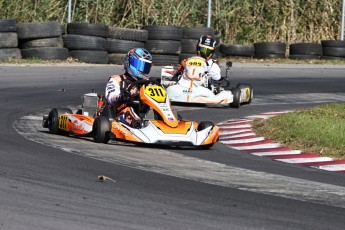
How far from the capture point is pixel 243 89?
642 inches

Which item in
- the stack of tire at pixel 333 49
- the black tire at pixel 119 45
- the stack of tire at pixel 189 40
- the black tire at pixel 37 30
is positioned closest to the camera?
the black tire at pixel 37 30

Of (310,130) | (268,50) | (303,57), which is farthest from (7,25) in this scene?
(310,130)

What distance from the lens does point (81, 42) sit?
21922 mm

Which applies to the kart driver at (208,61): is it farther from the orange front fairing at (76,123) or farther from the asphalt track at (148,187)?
the orange front fairing at (76,123)

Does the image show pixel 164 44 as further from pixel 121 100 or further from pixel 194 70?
pixel 121 100

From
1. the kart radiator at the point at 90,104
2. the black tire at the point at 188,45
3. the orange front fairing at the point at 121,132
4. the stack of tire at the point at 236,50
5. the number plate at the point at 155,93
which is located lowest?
the stack of tire at the point at 236,50

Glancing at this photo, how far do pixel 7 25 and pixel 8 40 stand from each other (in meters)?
0.31

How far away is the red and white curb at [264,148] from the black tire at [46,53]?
8.71 meters

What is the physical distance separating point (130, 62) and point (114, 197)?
170 inches

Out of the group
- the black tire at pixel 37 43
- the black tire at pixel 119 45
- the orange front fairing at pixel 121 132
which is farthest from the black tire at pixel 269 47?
the orange front fairing at pixel 121 132

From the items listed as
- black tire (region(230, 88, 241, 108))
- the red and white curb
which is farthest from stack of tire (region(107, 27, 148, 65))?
the red and white curb

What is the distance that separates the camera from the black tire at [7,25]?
67.9 ft

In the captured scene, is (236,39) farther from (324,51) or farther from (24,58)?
(24,58)

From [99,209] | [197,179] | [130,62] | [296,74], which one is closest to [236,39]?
[296,74]
